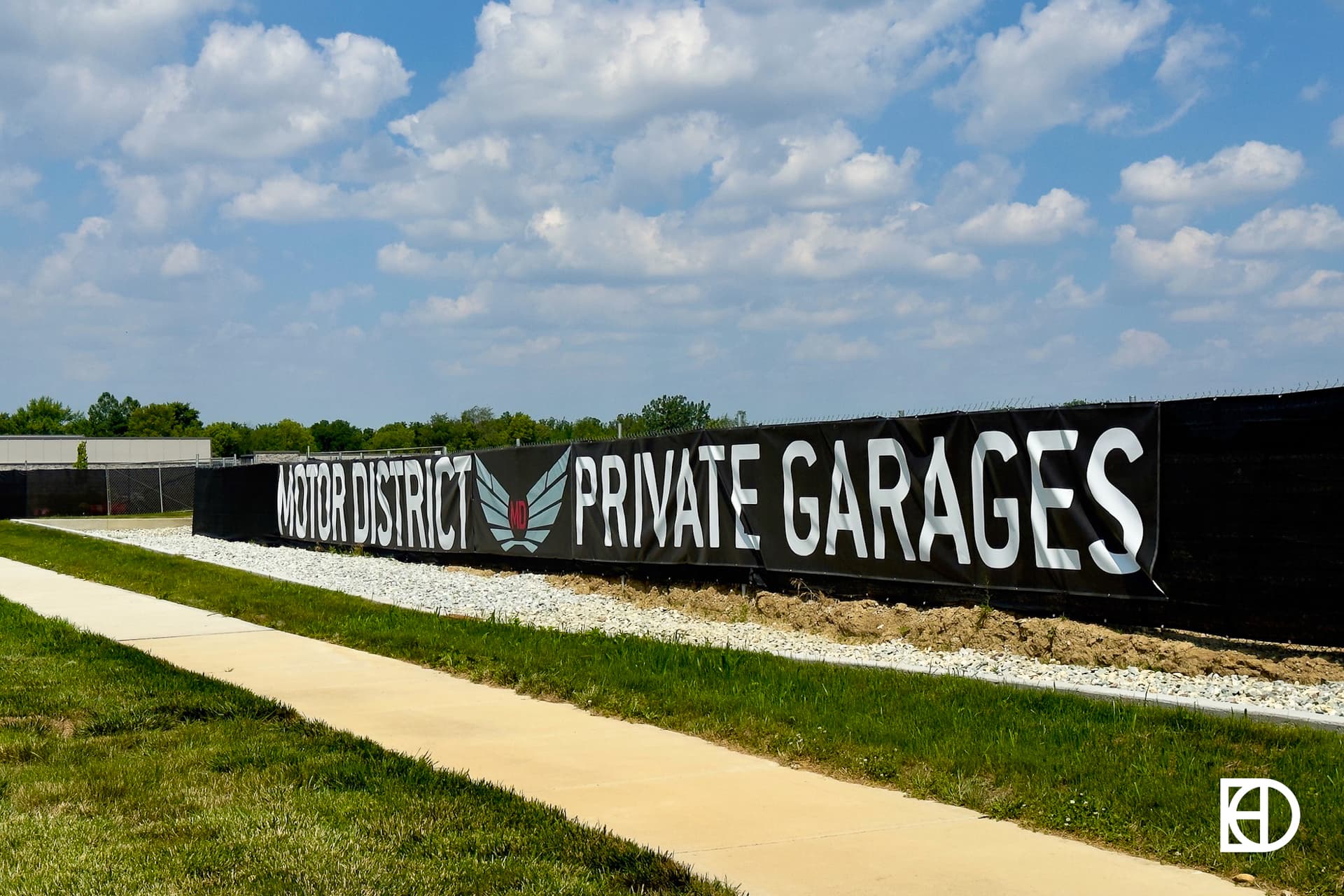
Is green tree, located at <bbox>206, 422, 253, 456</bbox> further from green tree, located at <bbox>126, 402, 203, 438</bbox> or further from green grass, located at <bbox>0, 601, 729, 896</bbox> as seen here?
green grass, located at <bbox>0, 601, 729, 896</bbox>

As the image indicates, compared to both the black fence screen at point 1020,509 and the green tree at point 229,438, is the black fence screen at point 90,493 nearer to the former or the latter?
the black fence screen at point 1020,509

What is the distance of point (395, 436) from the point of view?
128m

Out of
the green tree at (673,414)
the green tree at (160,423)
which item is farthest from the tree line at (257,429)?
the green tree at (673,414)

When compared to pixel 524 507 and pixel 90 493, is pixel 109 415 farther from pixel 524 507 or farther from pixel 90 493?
pixel 524 507

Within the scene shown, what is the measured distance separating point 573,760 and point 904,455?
6.11 metres

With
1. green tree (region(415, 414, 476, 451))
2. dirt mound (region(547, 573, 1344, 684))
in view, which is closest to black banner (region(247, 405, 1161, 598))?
dirt mound (region(547, 573, 1344, 684))

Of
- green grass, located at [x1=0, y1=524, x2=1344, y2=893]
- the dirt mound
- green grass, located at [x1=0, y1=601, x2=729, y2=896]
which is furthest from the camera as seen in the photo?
the dirt mound

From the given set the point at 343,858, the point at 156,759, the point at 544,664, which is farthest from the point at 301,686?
the point at 343,858

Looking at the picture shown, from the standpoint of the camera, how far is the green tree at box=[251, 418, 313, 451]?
15925cm

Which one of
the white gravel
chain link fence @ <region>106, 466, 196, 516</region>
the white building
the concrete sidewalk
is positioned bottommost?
the white gravel

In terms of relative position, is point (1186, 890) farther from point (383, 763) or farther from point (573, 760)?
point (383, 763)

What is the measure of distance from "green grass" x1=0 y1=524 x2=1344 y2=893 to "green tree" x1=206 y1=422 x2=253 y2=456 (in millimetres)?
153320

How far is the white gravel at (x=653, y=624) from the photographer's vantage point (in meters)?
8.81

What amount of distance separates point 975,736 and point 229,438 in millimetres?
166077
